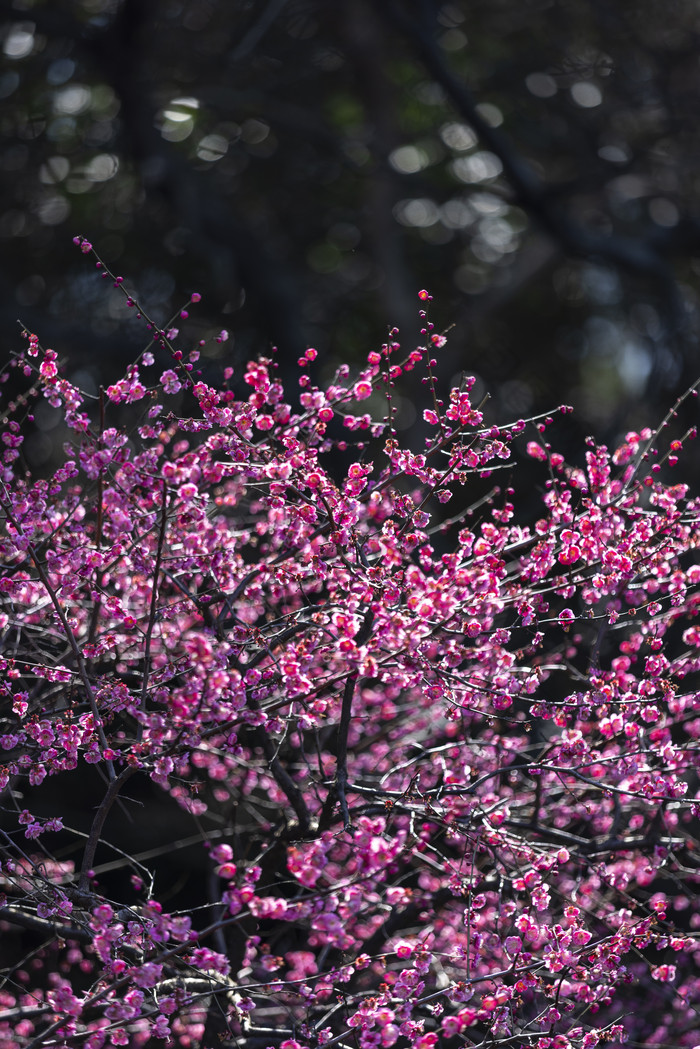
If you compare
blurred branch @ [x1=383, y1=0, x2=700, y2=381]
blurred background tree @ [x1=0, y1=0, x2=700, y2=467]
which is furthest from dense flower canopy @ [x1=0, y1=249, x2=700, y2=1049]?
blurred branch @ [x1=383, y1=0, x2=700, y2=381]

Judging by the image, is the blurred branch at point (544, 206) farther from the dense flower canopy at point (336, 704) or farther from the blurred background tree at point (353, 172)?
the dense flower canopy at point (336, 704)

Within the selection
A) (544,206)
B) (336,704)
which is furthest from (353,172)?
(336,704)

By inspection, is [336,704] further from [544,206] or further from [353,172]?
[353,172]

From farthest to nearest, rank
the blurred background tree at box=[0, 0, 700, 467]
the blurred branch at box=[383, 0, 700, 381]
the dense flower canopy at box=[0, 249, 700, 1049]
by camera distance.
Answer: the blurred background tree at box=[0, 0, 700, 467]
the blurred branch at box=[383, 0, 700, 381]
the dense flower canopy at box=[0, 249, 700, 1049]

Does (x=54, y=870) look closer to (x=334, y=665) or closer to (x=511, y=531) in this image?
(x=334, y=665)

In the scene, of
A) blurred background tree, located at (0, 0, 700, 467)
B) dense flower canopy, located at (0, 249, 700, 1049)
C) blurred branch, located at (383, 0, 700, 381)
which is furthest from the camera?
blurred background tree, located at (0, 0, 700, 467)

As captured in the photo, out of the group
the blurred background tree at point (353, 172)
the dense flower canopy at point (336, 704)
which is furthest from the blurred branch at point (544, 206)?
the dense flower canopy at point (336, 704)

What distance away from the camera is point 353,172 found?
1229 centimetres

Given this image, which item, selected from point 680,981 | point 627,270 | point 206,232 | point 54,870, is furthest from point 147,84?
point 680,981

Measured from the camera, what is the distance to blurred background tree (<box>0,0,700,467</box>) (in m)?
9.98

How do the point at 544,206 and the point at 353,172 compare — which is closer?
the point at 544,206

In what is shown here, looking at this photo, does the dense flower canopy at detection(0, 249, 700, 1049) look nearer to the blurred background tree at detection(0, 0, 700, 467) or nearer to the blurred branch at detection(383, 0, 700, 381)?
the blurred background tree at detection(0, 0, 700, 467)

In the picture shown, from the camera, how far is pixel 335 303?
1308 cm

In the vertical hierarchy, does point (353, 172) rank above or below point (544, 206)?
below
